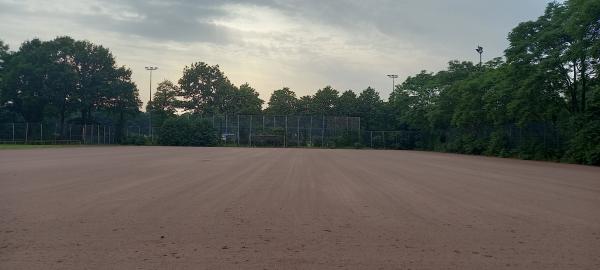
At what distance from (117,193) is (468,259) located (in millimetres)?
7959

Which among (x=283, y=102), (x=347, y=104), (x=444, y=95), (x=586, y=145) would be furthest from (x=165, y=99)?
(x=586, y=145)

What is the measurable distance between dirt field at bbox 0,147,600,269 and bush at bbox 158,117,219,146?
51307 mm

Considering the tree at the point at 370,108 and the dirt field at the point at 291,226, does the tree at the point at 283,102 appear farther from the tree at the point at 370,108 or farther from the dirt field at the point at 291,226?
the dirt field at the point at 291,226

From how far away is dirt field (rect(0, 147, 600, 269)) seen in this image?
552 centimetres

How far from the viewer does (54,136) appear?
58844mm

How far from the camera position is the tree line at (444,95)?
95.9 ft

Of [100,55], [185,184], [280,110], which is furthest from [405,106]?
[185,184]

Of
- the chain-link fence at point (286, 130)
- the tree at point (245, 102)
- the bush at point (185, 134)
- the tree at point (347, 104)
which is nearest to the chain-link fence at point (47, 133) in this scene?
the bush at point (185, 134)

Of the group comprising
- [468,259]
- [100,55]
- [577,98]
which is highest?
[100,55]

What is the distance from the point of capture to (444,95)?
168ft

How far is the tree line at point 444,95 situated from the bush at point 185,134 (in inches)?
274

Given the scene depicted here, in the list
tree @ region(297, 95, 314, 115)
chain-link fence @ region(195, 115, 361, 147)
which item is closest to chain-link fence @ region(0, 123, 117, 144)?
chain-link fence @ region(195, 115, 361, 147)

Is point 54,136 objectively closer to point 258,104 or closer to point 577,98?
point 258,104

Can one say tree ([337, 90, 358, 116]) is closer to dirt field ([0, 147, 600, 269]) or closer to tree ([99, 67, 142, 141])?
tree ([99, 67, 142, 141])
